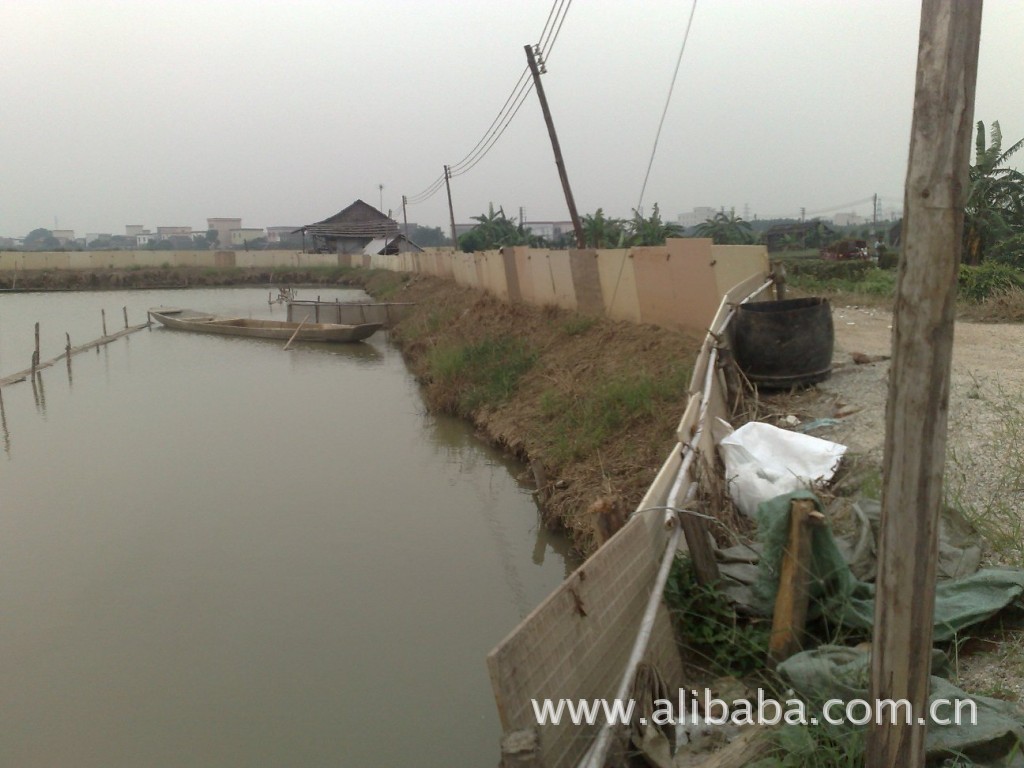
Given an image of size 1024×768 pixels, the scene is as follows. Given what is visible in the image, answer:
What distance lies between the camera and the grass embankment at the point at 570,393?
7246 millimetres

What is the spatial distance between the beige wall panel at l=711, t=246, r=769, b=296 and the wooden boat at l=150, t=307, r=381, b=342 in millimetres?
14522

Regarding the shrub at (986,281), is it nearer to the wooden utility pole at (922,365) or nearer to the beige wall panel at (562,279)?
the beige wall panel at (562,279)

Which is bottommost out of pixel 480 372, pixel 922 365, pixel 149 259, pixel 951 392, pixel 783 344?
pixel 480 372

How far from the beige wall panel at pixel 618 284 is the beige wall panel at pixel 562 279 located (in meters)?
1.16

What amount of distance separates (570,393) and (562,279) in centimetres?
471

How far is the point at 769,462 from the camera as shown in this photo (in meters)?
5.14

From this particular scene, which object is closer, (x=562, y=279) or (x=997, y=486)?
(x=997, y=486)

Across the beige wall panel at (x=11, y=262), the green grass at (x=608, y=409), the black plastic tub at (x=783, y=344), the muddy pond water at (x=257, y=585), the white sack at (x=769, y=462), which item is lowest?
the muddy pond water at (x=257, y=585)

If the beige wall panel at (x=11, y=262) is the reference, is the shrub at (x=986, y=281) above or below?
below

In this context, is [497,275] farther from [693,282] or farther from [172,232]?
[172,232]

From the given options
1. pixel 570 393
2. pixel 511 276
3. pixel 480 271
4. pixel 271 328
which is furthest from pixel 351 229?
pixel 570 393

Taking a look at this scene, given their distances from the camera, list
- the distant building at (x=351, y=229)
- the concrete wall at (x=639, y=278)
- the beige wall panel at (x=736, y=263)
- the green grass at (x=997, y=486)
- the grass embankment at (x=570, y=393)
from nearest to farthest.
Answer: the green grass at (x=997, y=486), the grass embankment at (x=570, y=393), the beige wall panel at (x=736, y=263), the concrete wall at (x=639, y=278), the distant building at (x=351, y=229)

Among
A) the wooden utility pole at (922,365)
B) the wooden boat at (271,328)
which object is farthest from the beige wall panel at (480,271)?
the wooden utility pole at (922,365)

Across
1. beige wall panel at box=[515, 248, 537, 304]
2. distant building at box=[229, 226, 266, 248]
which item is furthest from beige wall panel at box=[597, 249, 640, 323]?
distant building at box=[229, 226, 266, 248]
